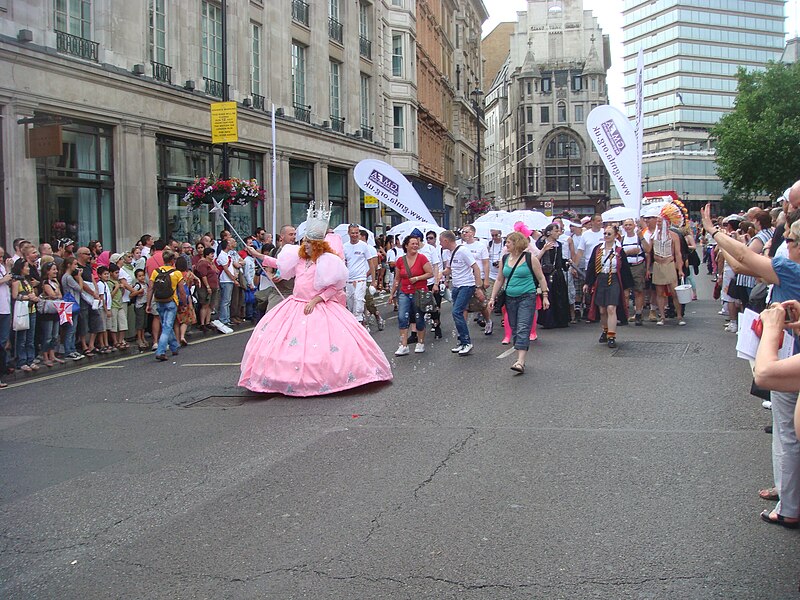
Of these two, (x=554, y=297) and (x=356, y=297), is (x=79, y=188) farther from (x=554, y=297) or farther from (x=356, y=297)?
(x=554, y=297)

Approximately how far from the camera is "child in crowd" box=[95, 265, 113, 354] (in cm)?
1327

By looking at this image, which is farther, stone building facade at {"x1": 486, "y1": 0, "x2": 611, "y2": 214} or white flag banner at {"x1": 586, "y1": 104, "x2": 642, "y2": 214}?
stone building facade at {"x1": 486, "y1": 0, "x2": 611, "y2": 214}

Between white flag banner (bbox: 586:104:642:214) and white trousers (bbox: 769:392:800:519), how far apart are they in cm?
1085

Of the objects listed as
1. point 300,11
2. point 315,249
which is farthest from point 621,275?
point 300,11

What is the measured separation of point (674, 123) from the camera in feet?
407

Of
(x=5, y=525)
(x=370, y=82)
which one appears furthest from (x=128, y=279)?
(x=370, y=82)

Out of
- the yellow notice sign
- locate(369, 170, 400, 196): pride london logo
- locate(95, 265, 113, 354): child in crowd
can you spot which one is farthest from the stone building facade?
locate(95, 265, 113, 354): child in crowd

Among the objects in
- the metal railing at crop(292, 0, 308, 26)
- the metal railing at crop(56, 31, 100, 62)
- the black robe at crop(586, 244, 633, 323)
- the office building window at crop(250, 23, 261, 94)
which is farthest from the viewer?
the metal railing at crop(292, 0, 308, 26)

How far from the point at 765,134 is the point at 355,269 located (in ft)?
159

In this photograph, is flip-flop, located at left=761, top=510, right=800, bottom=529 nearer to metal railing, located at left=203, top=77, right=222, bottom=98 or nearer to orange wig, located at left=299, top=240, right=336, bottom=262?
orange wig, located at left=299, top=240, right=336, bottom=262

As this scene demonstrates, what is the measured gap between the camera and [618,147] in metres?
15.9

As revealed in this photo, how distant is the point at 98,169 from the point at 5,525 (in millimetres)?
16305

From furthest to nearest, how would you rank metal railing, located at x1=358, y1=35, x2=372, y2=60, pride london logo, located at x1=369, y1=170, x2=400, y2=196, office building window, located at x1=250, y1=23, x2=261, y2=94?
metal railing, located at x1=358, y1=35, x2=372, y2=60, office building window, located at x1=250, y1=23, x2=261, y2=94, pride london logo, located at x1=369, y1=170, x2=400, y2=196

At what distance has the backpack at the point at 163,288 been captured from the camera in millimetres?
12906
